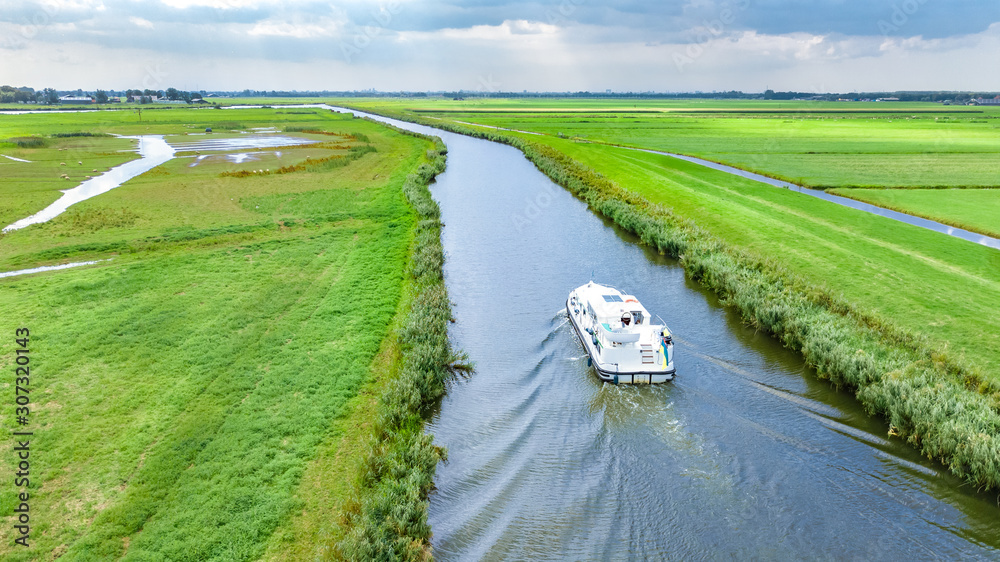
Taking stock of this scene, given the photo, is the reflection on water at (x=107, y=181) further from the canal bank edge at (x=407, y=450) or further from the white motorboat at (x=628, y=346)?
the white motorboat at (x=628, y=346)

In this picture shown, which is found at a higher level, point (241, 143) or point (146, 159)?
point (241, 143)

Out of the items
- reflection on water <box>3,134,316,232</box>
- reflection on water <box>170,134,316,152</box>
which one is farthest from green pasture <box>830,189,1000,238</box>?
reflection on water <box>170,134,316,152</box>

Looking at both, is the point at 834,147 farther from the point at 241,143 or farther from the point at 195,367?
the point at 241,143

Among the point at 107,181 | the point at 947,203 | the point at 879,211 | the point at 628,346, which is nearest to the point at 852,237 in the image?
the point at 879,211

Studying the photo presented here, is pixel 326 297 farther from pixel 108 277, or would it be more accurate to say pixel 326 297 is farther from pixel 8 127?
pixel 8 127

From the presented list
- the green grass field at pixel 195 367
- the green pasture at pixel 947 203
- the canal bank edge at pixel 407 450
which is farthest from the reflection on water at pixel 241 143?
the green pasture at pixel 947 203

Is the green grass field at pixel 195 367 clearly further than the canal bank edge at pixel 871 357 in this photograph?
No

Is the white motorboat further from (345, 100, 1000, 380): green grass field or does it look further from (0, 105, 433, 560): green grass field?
(345, 100, 1000, 380): green grass field
